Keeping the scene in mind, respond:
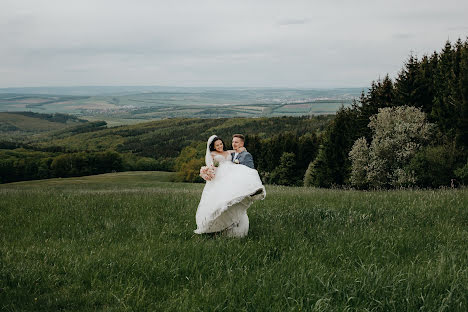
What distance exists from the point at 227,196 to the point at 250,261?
1495 mm

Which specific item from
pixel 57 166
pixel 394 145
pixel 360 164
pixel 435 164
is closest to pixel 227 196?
pixel 435 164

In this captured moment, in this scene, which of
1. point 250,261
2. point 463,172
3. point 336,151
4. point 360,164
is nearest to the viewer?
point 250,261

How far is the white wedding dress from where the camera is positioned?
7121 millimetres

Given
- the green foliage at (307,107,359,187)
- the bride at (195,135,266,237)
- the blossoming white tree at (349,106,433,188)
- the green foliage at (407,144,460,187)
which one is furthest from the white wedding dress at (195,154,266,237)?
the green foliage at (307,107,359,187)

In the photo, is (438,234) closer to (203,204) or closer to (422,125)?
(203,204)

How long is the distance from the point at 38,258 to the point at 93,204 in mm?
5283

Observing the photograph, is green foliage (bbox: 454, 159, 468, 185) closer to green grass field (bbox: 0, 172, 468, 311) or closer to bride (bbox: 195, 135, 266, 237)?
green grass field (bbox: 0, 172, 468, 311)

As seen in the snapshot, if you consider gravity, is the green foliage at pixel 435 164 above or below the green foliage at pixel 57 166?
above

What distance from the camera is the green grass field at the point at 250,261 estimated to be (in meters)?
4.55

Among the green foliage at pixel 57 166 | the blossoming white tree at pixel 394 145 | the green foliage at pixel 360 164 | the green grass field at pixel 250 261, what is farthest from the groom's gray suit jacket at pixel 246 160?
the green foliage at pixel 57 166

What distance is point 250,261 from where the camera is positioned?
20.1 ft

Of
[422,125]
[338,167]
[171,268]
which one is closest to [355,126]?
[338,167]

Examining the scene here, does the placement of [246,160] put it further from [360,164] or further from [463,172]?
[360,164]

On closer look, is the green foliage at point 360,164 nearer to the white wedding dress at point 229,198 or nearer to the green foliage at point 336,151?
the green foliage at point 336,151
